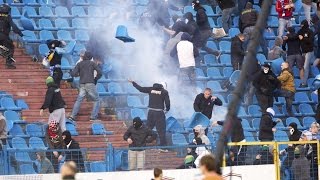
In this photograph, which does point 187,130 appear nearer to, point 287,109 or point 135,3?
point 287,109

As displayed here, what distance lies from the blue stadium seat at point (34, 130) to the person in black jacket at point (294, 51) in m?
7.31

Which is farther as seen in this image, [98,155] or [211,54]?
[211,54]

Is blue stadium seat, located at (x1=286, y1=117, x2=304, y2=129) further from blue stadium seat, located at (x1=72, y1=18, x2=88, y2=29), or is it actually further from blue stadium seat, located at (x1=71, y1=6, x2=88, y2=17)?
blue stadium seat, located at (x1=71, y1=6, x2=88, y2=17)

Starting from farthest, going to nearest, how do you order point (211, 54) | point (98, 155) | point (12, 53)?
1. point (211, 54)
2. point (12, 53)
3. point (98, 155)

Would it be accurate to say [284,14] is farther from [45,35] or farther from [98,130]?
[98,130]

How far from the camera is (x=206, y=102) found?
89.4ft

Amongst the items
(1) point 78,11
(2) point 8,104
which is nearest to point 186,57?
(1) point 78,11

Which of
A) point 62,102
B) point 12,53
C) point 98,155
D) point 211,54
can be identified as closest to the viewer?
point 98,155

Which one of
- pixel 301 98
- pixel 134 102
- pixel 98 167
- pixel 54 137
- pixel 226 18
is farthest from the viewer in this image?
pixel 226 18

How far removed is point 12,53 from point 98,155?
235 inches

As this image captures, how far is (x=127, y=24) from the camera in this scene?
31.0 meters

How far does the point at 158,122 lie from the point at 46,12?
19.0 ft

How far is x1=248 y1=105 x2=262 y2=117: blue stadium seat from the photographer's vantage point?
28.5m

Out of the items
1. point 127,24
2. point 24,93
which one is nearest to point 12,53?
point 24,93
